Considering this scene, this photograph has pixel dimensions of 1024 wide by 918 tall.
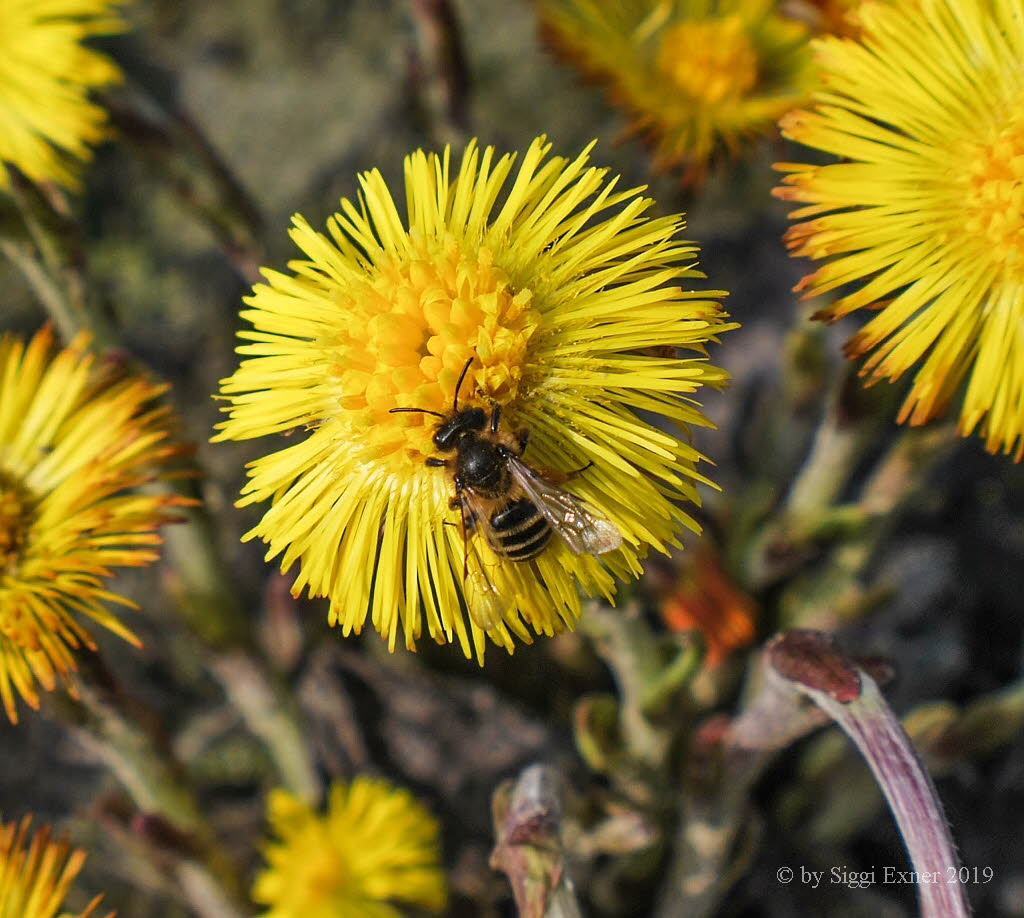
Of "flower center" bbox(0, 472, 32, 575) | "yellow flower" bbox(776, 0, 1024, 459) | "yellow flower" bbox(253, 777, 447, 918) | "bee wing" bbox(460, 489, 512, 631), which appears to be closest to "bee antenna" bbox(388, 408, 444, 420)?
"bee wing" bbox(460, 489, 512, 631)

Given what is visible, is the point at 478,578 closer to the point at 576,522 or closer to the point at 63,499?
the point at 576,522

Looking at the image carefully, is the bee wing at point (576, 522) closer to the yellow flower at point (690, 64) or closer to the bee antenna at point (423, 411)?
the bee antenna at point (423, 411)

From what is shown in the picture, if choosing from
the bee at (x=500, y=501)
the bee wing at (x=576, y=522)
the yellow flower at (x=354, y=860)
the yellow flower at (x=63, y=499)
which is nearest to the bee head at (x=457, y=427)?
the bee at (x=500, y=501)

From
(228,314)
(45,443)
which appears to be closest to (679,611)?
(45,443)

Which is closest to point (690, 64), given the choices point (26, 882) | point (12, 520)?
point (12, 520)

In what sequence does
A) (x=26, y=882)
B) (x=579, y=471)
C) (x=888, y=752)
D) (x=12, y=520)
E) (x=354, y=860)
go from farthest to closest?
(x=354, y=860) < (x=12, y=520) < (x=26, y=882) < (x=579, y=471) < (x=888, y=752)
